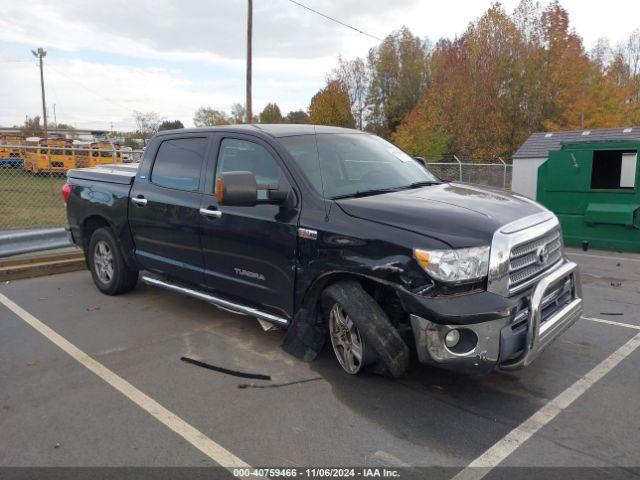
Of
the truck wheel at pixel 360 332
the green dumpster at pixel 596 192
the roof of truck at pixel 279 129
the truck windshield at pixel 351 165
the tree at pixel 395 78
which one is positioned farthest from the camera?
the tree at pixel 395 78

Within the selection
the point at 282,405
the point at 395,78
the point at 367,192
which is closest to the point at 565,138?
the point at 367,192

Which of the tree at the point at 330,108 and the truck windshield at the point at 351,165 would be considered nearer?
the truck windshield at the point at 351,165

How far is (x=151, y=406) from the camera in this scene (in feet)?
11.9

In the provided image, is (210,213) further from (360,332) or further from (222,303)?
(360,332)

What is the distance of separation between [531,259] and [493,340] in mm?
722

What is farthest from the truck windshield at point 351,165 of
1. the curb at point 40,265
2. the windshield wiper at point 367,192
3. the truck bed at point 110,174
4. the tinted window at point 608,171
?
the tinted window at point 608,171

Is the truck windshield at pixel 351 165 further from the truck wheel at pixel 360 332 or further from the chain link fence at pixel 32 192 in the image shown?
the chain link fence at pixel 32 192

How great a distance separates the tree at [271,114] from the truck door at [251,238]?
65.8 meters

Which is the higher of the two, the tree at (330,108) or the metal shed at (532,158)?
the tree at (330,108)

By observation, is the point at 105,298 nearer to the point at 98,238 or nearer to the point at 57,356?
the point at 98,238

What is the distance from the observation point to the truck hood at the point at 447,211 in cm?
334

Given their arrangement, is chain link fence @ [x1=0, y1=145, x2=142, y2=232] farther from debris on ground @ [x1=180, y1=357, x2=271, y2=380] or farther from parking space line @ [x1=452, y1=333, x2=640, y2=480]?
parking space line @ [x1=452, y1=333, x2=640, y2=480]

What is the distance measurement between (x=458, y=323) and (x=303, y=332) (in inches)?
51.6

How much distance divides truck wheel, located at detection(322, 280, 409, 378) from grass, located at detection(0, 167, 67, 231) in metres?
9.99
